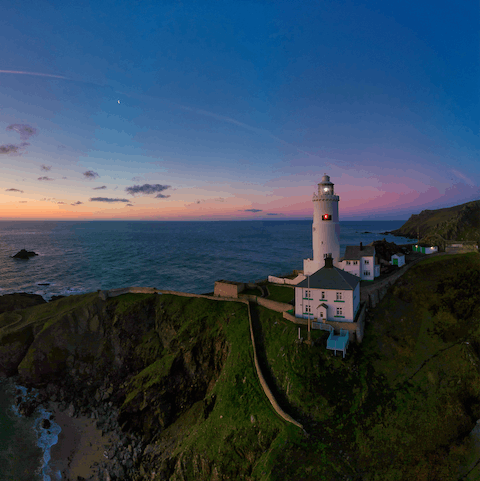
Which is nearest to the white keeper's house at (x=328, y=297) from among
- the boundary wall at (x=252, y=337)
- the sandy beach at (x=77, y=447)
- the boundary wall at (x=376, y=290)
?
the boundary wall at (x=252, y=337)

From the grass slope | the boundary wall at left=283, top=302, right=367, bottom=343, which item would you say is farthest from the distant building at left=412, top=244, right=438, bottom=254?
the boundary wall at left=283, top=302, right=367, bottom=343

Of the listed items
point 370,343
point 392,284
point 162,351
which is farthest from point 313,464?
point 392,284

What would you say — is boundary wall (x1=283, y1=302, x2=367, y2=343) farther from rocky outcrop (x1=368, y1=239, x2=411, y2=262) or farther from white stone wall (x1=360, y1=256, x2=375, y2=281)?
rocky outcrop (x1=368, y1=239, x2=411, y2=262)

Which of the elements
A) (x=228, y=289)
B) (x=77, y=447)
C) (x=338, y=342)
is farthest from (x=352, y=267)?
(x=77, y=447)

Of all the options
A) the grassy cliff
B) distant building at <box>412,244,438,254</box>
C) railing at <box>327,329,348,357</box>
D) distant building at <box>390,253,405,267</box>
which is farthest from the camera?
distant building at <box>412,244,438,254</box>

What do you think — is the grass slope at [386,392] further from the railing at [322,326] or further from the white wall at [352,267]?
the white wall at [352,267]

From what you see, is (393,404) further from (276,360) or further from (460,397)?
(276,360)

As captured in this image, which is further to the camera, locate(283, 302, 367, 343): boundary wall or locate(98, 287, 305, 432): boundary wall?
locate(283, 302, 367, 343): boundary wall

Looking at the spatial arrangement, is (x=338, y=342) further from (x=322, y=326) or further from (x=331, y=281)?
(x=331, y=281)
